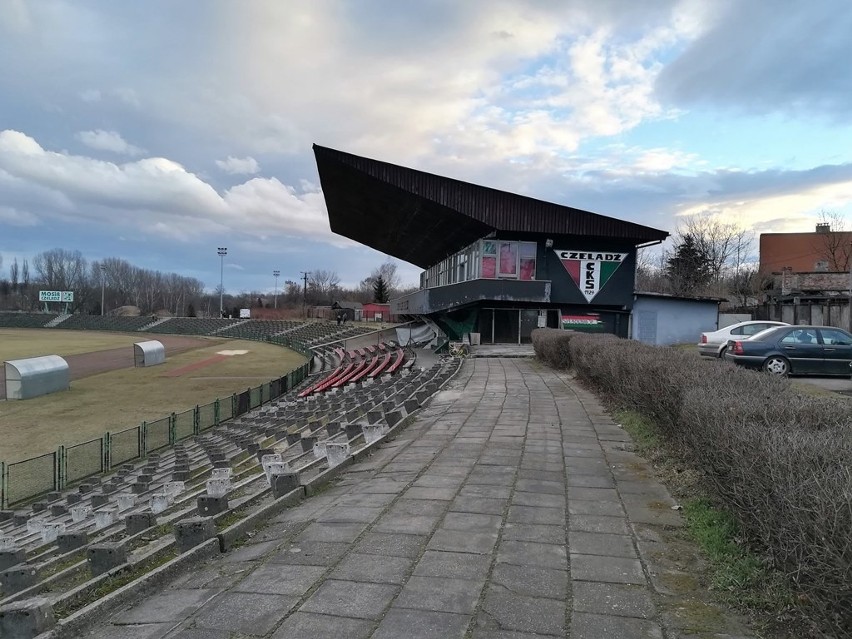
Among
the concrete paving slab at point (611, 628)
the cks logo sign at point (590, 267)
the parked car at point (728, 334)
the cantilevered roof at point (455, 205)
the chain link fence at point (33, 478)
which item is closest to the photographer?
the concrete paving slab at point (611, 628)

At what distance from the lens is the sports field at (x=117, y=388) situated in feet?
67.0

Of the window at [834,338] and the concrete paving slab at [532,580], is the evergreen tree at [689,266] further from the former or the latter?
the concrete paving slab at [532,580]

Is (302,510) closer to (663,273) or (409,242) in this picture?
(409,242)

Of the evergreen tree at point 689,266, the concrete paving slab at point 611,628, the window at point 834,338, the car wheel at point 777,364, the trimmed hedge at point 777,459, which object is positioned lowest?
the concrete paving slab at point 611,628

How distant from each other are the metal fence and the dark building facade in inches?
545

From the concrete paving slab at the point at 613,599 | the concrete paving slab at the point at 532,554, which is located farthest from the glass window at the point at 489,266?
the concrete paving slab at the point at 613,599

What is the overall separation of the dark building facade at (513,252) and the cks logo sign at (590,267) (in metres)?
0.05

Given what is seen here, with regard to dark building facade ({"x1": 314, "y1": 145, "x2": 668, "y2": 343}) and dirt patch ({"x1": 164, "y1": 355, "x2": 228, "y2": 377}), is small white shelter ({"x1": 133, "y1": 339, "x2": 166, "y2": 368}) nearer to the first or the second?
dirt patch ({"x1": 164, "y1": 355, "x2": 228, "y2": 377})

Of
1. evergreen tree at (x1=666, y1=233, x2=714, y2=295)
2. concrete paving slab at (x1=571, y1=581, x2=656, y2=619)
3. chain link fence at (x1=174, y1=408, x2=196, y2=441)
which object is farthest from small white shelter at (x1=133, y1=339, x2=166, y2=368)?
evergreen tree at (x1=666, y1=233, x2=714, y2=295)

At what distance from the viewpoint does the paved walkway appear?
3.14m

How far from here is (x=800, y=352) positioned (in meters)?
12.7

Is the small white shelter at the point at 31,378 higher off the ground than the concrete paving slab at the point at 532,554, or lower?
lower

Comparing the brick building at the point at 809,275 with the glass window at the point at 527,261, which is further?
the glass window at the point at 527,261

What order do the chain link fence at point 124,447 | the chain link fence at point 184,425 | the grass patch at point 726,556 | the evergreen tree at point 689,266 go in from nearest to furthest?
the grass patch at point 726,556 → the chain link fence at point 124,447 → the chain link fence at point 184,425 → the evergreen tree at point 689,266
